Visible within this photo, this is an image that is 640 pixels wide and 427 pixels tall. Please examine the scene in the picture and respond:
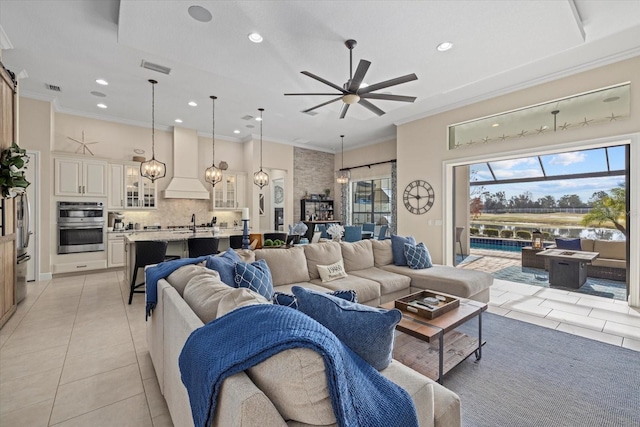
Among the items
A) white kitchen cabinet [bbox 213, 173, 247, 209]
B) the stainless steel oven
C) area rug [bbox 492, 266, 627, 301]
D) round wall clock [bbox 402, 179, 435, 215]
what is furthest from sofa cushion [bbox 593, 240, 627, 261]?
the stainless steel oven

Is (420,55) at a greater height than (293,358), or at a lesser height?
greater

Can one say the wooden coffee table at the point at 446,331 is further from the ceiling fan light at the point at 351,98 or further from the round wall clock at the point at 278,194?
the round wall clock at the point at 278,194

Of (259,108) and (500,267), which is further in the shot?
(500,267)

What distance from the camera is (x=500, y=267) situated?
661cm

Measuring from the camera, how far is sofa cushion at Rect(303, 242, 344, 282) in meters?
3.58

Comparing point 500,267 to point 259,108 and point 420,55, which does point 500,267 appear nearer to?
point 420,55

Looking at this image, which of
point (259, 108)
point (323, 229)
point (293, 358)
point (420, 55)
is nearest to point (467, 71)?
point (420, 55)

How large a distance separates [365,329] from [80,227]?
22.5 feet

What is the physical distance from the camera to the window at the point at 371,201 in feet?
27.6

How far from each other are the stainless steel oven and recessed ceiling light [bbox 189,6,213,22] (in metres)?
5.00

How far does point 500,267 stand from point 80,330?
7.80m

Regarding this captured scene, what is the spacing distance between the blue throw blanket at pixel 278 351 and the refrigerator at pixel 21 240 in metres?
4.47

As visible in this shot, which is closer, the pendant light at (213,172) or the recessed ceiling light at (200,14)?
the recessed ceiling light at (200,14)

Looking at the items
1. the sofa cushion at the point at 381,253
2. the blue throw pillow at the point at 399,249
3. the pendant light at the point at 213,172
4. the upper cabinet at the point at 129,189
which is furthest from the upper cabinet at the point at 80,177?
the blue throw pillow at the point at 399,249
